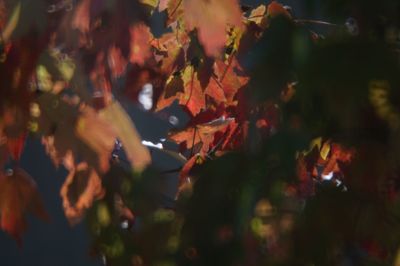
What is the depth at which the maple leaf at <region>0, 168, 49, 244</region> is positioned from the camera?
104cm

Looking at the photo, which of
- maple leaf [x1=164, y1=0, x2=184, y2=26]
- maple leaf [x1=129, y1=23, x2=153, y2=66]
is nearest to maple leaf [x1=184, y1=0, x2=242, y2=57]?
maple leaf [x1=129, y1=23, x2=153, y2=66]

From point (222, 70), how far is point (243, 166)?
745 mm

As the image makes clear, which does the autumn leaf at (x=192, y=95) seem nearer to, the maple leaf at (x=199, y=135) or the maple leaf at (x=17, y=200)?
the maple leaf at (x=199, y=135)

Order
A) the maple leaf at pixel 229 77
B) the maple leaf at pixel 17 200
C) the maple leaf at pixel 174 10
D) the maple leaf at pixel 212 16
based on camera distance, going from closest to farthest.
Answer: the maple leaf at pixel 212 16 < the maple leaf at pixel 17 200 < the maple leaf at pixel 174 10 < the maple leaf at pixel 229 77

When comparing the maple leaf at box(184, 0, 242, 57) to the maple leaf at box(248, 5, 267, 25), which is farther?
the maple leaf at box(248, 5, 267, 25)

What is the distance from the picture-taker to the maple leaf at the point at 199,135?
1550 mm

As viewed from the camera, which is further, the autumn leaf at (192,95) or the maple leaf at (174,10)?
the autumn leaf at (192,95)

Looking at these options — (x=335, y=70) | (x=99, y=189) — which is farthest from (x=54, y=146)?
(x=335, y=70)

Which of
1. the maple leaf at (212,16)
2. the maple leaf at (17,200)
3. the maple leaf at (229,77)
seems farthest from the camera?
the maple leaf at (229,77)

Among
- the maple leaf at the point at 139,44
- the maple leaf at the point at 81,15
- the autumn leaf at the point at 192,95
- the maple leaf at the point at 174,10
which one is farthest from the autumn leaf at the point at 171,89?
the maple leaf at the point at 81,15

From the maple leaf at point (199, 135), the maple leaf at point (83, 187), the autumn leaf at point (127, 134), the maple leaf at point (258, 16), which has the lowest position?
the maple leaf at point (199, 135)

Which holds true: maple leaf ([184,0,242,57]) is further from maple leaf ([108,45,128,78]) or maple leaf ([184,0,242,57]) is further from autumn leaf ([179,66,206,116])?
autumn leaf ([179,66,206,116])

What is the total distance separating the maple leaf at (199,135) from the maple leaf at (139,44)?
0.48 meters

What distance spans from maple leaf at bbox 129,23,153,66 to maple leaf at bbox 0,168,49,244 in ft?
0.75
